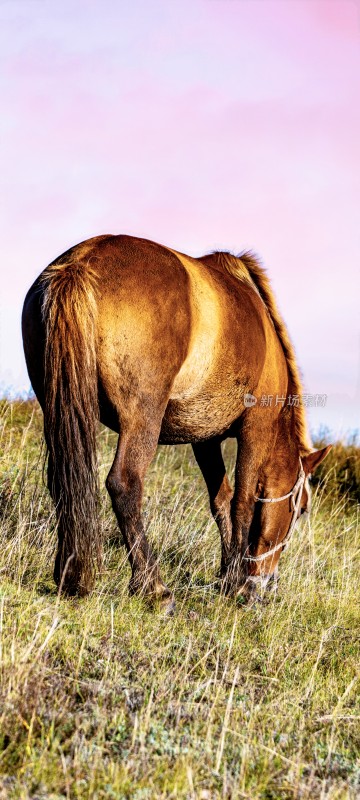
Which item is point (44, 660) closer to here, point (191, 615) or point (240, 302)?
point (191, 615)

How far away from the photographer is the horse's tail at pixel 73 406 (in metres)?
3.98

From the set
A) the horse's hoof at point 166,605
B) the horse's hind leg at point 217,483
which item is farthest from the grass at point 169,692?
the horse's hind leg at point 217,483

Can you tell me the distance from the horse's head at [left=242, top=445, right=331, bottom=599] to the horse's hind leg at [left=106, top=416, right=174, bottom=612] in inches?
63.4

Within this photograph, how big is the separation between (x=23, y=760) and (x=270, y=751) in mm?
957

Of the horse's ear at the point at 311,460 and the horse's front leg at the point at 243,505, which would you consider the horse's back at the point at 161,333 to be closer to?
the horse's front leg at the point at 243,505

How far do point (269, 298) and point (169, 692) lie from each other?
333cm

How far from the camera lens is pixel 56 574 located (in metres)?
4.36

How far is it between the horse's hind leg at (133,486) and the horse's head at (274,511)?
1.61 meters

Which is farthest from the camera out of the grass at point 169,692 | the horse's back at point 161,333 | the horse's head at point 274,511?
the horse's head at point 274,511

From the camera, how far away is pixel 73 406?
13.2ft

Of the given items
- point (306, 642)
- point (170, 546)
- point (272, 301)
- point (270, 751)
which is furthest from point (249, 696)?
point (272, 301)

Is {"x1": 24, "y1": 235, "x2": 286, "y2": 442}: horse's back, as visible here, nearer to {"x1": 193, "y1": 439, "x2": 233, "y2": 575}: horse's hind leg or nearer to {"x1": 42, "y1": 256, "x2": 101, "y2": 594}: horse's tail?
{"x1": 42, "y1": 256, "x2": 101, "y2": 594}: horse's tail

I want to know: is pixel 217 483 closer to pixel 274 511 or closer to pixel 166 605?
pixel 274 511

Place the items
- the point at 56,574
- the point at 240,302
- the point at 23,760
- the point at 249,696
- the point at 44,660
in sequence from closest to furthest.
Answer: the point at 23,760 < the point at 44,660 < the point at 249,696 < the point at 56,574 < the point at 240,302
